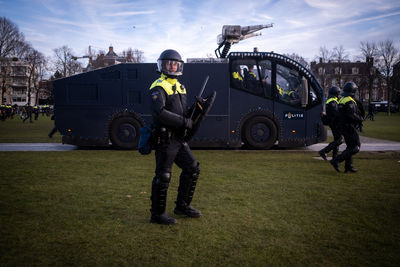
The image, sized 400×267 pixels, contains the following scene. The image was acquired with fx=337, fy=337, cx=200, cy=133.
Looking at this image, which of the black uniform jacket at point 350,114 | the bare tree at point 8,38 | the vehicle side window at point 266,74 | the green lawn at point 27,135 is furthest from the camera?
the bare tree at point 8,38

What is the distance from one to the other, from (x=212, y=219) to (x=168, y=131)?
50.6 inches

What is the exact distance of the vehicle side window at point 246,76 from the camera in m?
11.6

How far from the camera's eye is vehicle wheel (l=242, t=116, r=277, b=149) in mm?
11586

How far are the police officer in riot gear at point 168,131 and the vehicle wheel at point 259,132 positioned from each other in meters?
7.50

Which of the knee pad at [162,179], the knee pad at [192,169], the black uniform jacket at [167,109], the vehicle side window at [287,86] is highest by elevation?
the vehicle side window at [287,86]

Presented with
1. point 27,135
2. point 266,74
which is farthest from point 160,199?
point 27,135

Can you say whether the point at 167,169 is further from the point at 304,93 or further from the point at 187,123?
the point at 304,93

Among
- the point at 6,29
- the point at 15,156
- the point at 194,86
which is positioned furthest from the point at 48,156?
the point at 6,29

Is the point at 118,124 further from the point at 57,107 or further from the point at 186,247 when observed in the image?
the point at 186,247

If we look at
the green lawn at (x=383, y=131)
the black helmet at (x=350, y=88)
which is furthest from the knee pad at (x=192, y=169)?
the green lawn at (x=383, y=131)

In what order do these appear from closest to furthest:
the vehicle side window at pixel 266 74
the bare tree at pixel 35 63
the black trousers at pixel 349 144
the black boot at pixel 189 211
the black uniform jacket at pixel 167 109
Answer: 1. the black uniform jacket at pixel 167 109
2. the black boot at pixel 189 211
3. the black trousers at pixel 349 144
4. the vehicle side window at pixel 266 74
5. the bare tree at pixel 35 63

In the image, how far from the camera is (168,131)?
13.5 feet

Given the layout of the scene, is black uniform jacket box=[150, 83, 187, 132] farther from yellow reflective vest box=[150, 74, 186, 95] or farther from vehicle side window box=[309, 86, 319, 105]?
vehicle side window box=[309, 86, 319, 105]

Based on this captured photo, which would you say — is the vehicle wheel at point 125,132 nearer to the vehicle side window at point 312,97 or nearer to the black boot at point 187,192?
the vehicle side window at point 312,97
